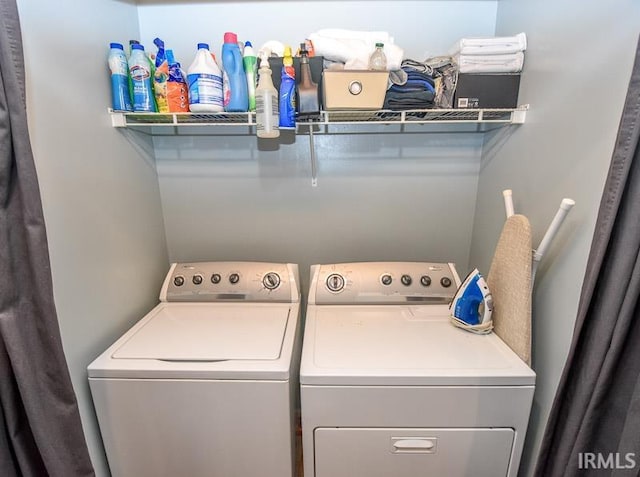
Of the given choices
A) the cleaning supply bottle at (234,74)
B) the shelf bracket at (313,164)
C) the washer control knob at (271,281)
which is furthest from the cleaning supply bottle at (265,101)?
the washer control knob at (271,281)

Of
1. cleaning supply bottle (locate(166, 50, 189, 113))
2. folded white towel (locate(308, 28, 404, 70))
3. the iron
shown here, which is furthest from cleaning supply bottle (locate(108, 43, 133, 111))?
the iron

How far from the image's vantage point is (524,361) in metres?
1.13

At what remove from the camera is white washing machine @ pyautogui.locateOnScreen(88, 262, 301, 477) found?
1122mm

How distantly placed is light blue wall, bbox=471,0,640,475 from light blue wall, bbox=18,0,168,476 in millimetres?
1714

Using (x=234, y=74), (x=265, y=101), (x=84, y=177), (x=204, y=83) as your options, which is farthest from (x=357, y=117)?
(x=84, y=177)

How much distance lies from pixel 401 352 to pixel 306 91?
3.72ft

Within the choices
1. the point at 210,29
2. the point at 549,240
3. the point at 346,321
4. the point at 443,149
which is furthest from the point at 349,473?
the point at 210,29

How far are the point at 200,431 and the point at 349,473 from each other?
58 centimetres

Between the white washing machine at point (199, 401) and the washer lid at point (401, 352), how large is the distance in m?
0.13

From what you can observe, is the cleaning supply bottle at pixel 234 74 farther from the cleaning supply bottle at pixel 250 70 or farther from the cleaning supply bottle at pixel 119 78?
the cleaning supply bottle at pixel 119 78

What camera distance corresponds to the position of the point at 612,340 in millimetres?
758

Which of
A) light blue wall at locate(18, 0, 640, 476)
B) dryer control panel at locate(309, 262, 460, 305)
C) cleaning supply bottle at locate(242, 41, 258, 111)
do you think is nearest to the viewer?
light blue wall at locate(18, 0, 640, 476)

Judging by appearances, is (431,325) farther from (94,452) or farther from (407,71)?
(94,452)

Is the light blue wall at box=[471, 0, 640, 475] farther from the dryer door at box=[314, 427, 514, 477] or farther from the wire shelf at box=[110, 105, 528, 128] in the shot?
the dryer door at box=[314, 427, 514, 477]
